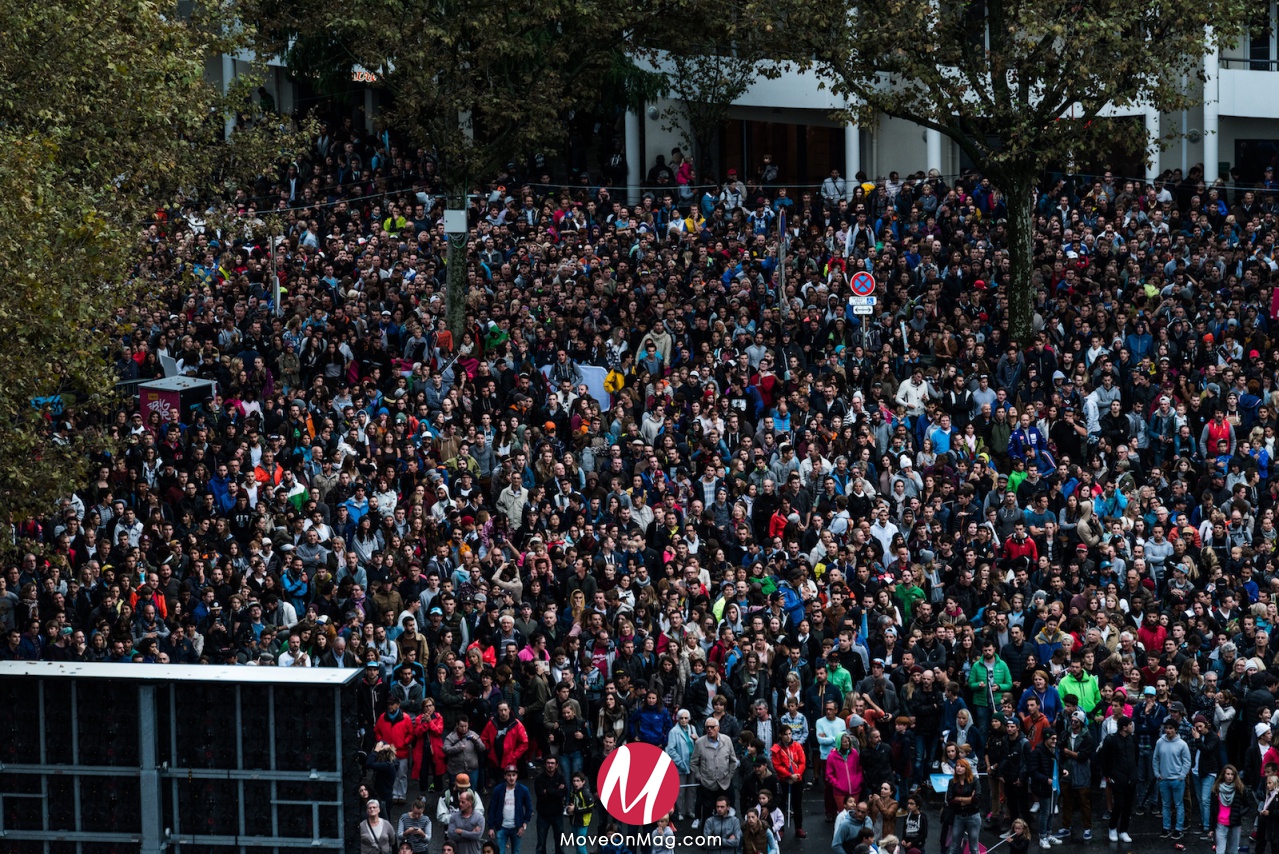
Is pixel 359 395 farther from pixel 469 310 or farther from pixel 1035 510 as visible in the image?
pixel 1035 510

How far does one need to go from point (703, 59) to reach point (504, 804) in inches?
968

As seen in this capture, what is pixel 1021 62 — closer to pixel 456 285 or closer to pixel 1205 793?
pixel 456 285

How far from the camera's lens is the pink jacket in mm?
18219

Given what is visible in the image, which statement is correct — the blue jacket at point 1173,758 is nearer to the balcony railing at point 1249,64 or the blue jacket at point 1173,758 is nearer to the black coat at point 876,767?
the black coat at point 876,767

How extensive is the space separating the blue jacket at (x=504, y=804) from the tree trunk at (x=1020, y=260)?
45.2 ft

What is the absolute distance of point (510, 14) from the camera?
2956 centimetres

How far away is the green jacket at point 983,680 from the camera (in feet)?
62.6

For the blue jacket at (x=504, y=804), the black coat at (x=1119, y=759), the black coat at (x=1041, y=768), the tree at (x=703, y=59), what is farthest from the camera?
the tree at (x=703, y=59)

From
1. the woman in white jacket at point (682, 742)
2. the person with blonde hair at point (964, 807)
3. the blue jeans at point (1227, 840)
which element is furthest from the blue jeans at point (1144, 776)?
the woman in white jacket at point (682, 742)

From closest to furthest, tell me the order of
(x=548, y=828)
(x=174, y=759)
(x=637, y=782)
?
(x=174, y=759), (x=637, y=782), (x=548, y=828)

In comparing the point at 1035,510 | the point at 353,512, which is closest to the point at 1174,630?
the point at 1035,510

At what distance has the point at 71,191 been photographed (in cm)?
2061

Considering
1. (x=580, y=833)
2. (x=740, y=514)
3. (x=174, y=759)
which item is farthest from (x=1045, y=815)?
(x=174, y=759)

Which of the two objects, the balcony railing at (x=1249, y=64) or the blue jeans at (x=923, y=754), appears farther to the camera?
the balcony railing at (x=1249, y=64)
